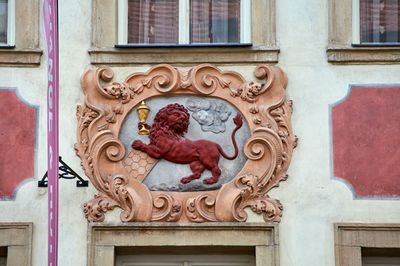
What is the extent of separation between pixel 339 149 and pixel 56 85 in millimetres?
2971

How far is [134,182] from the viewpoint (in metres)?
12.9

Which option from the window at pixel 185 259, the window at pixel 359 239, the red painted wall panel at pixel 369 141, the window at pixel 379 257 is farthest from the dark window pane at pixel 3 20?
the window at pixel 379 257

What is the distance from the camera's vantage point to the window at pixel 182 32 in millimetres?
13180

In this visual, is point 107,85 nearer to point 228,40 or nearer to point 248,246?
point 228,40

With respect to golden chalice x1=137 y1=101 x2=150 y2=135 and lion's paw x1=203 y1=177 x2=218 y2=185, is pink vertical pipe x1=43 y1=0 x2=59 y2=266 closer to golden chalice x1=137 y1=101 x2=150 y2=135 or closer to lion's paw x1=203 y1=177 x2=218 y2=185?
golden chalice x1=137 y1=101 x2=150 y2=135

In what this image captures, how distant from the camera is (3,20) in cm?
1348

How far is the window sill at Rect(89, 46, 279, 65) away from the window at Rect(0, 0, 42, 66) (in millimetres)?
620

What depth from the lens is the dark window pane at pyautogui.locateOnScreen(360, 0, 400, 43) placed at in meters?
13.3

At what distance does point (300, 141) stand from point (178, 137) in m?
1.24

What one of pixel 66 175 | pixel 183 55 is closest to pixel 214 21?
pixel 183 55

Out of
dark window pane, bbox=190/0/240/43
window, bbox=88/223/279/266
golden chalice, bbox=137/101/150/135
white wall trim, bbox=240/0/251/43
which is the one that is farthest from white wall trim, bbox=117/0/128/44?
window, bbox=88/223/279/266

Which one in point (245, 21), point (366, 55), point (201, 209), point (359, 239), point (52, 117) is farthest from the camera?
point (245, 21)

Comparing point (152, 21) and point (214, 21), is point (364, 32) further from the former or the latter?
point (152, 21)

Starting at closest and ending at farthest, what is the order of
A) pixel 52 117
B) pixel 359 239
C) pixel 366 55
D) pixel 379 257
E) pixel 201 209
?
pixel 52 117 < pixel 359 239 < pixel 201 209 < pixel 379 257 < pixel 366 55
